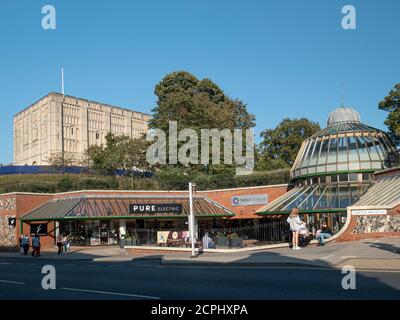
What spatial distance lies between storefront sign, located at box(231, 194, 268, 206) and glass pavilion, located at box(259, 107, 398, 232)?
Result: 143 inches

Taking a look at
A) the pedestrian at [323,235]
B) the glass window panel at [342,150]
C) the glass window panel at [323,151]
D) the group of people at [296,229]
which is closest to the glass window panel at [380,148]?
the glass window panel at [342,150]

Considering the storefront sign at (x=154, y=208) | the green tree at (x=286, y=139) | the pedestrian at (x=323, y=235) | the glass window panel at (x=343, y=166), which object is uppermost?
the green tree at (x=286, y=139)

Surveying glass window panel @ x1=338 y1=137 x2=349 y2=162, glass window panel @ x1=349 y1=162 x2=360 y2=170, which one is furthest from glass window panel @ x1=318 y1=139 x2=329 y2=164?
glass window panel @ x1=349 y1=162 x2=360 y2=170

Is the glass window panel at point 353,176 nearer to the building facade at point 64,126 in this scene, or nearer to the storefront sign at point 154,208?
the storefront sign at point 154,208

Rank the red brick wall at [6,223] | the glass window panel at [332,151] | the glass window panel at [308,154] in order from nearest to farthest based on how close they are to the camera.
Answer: the glass window panel at [332,151]
the glass window panel at [308,154]
the red brick wall at [6,223]

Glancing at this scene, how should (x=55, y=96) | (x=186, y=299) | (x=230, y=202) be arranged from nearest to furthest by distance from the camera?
(x=186, y=299) < (x=230, y=202) < (x=55, y=96)

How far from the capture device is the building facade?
116 meters

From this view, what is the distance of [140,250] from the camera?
33.3 metres

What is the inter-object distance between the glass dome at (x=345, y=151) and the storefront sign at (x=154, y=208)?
10.3 m

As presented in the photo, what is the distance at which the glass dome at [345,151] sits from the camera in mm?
38312

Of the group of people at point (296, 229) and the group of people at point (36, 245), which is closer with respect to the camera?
the group of people at point (296, 229)

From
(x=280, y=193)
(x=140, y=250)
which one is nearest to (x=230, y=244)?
(x=140, y=250)
